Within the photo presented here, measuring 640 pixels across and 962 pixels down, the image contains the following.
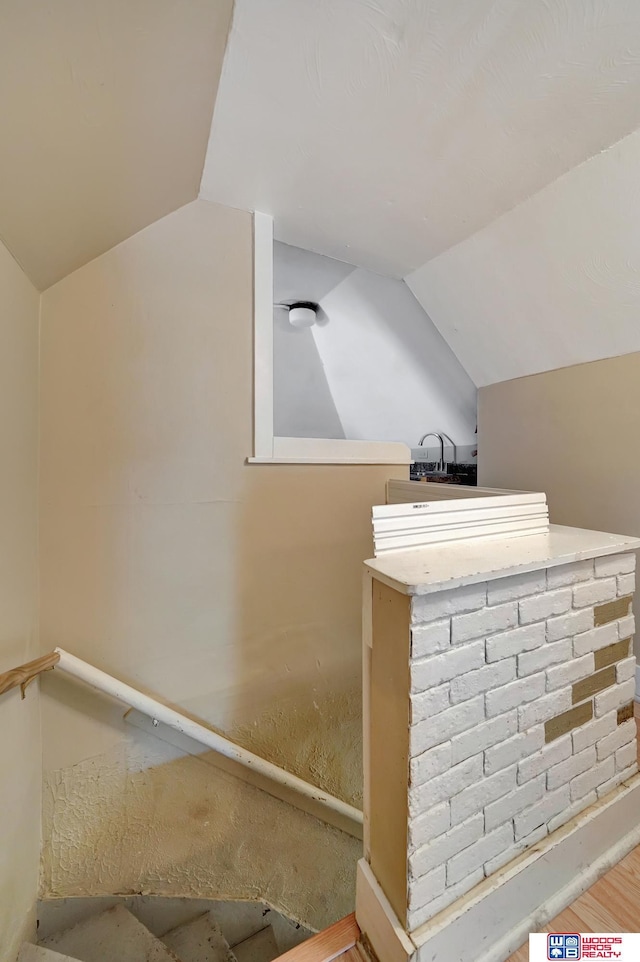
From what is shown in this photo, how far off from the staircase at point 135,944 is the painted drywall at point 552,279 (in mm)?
2684

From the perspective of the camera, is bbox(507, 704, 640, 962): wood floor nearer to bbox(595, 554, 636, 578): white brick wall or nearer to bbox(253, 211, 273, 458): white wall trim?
bbox(595, 554, 636, 578): white brick wall

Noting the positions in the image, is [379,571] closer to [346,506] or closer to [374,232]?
[346,506]

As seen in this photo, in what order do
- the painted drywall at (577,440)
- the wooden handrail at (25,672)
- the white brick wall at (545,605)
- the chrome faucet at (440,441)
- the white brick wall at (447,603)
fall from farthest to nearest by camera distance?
the chrome faucet at (440,441), the painted drywall at (577,440), the wooden handrail at (25,672), the white brick wall at (545,605), the white brick wall at (447,603)

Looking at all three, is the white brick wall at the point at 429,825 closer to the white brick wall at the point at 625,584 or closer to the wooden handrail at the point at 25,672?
the white brick wall at the point at 625,584

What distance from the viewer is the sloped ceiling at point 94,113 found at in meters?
0.74

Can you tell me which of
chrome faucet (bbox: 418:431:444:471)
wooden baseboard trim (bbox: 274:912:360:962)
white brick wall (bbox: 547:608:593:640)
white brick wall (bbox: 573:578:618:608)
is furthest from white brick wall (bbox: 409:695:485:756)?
chrome faucet (bbox: 418:431:444:471)

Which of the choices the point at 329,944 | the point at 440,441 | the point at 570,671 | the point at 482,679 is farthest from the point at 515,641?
the point at 440,441

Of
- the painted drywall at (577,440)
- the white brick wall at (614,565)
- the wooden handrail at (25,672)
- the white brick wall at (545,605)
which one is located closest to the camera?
the white brick wall at (545,605)

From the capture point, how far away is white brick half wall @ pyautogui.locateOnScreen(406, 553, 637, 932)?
2.18 feet

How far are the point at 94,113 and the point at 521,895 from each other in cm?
192

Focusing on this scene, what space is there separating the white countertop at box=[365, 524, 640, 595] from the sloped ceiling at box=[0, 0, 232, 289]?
1163 mm

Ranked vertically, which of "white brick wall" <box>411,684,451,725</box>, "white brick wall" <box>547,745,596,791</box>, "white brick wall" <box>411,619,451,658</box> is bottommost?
"white brick wall" <box>547,745,596,791</box>

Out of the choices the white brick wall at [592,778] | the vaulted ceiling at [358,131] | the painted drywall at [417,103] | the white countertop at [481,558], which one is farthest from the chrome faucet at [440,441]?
the white brick wall at [592,778]

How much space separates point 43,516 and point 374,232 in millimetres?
1730
